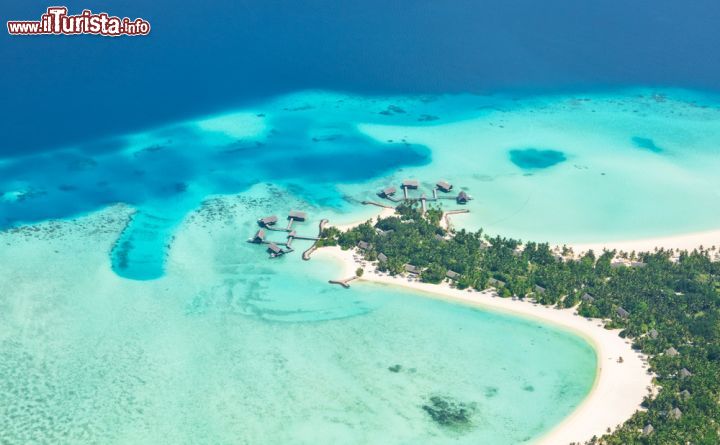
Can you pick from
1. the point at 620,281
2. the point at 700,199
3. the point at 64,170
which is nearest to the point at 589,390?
the point at 620,281

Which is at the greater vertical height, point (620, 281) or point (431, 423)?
point (620, 281)

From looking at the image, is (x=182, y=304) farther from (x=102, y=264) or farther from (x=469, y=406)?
(x=469, y=406)

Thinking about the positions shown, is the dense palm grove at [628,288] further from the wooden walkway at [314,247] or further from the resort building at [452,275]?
the wooden walkway at [314,247]

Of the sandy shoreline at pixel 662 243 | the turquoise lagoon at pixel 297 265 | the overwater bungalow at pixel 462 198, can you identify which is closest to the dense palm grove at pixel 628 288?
the sandy shoreline at pixel 662 243

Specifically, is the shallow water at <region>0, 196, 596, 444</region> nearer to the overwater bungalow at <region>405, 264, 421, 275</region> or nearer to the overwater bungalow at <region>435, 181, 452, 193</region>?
the overwater bungalow at <region>405, 264, 421, 275</region>

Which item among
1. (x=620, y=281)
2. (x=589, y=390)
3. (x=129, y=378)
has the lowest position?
(x=129, y=378)

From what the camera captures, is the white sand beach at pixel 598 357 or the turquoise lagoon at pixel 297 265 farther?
the turquoise lagoon at pixel 297 265

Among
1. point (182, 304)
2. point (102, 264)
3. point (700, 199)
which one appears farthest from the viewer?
point (700, 199)

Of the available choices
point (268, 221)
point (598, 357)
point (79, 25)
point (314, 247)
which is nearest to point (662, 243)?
point (598, 357)
